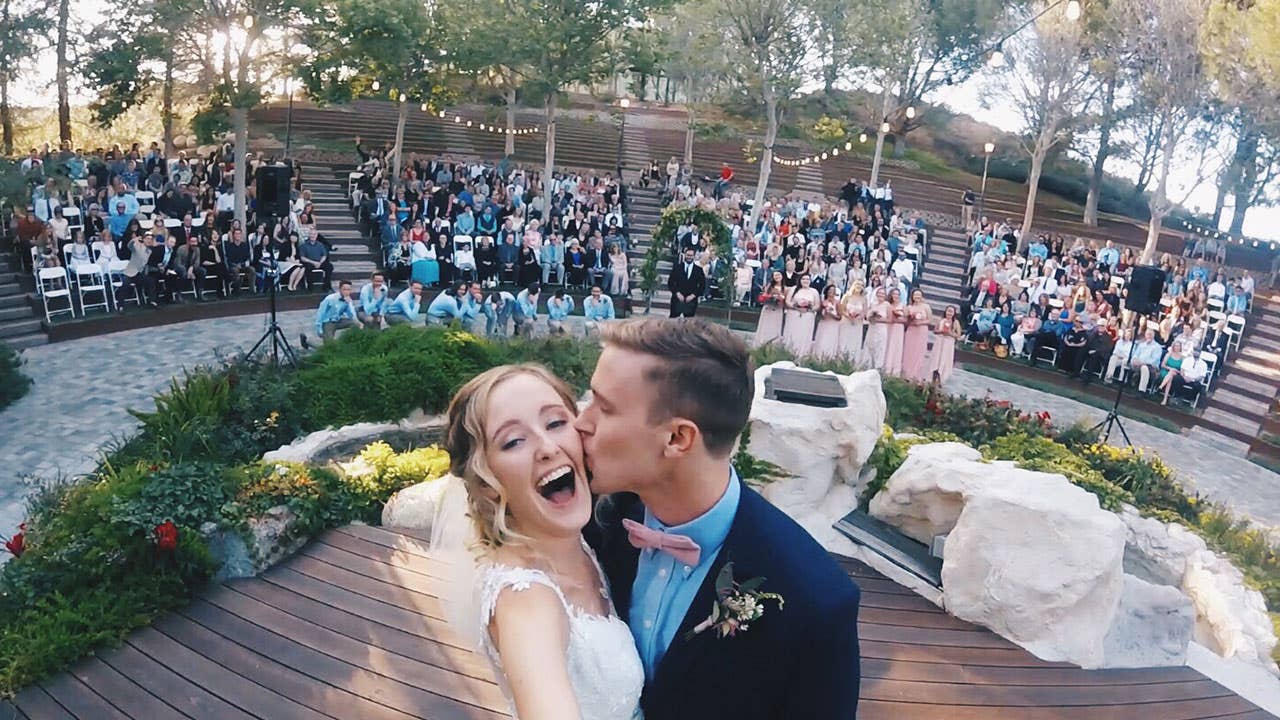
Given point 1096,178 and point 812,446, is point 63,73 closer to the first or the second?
point 812,446

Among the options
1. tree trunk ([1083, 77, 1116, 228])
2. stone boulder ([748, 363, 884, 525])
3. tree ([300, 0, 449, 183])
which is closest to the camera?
stone boulder ([748, 363, 884, 525])

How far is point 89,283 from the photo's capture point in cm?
1276

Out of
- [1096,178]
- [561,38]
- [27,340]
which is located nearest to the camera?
[27,340]

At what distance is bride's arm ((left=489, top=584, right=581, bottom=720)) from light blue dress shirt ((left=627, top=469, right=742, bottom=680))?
231mm

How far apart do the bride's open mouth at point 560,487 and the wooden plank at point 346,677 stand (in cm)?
272

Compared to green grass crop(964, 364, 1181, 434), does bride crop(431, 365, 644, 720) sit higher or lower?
higher

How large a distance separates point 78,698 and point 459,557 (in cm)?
333

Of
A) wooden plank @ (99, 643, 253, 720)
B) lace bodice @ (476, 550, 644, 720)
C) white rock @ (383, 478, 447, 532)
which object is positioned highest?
lace bodice @ (476, 550, 644, 720)

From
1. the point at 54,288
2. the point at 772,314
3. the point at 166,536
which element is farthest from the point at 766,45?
the point at 166,536

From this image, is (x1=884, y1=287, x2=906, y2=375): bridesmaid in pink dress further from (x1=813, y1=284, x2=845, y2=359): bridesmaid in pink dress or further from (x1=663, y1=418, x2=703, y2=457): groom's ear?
(x1=663, y1=418, x2=703, y2=457): groom's ear

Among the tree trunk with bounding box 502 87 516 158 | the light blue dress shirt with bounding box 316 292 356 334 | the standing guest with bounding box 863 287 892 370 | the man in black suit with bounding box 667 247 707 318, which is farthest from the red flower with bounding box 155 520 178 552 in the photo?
the tree trunk with bounding box 502 87 516 158

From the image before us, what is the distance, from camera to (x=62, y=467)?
7.96 metres

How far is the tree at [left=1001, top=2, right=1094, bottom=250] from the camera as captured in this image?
80.8ft

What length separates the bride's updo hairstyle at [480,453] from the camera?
1826mm
